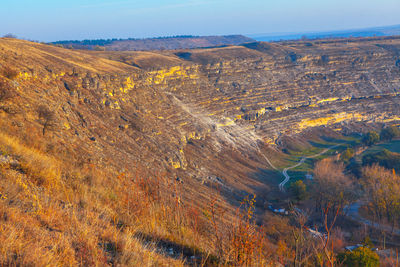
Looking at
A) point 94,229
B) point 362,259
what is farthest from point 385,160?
point 94,229

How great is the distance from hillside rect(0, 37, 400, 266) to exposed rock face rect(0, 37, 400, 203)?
0.75ft

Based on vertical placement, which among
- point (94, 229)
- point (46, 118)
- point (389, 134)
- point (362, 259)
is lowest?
point (389, 134)

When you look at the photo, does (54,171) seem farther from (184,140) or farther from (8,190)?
(184,140)

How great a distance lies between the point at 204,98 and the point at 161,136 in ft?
53.7

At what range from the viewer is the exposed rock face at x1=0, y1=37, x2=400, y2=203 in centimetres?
2698

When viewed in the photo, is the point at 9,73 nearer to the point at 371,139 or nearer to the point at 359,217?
the point at 359,217

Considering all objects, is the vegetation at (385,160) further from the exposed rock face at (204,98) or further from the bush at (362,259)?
the bush at (362,259)

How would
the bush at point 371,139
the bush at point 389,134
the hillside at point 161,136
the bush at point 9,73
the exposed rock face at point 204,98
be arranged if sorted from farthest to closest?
the bush at point 389,134, the bush at point 371,139, the exposed rock face at point 204,98, the bush at point 9,73, the hillside at point 161,136

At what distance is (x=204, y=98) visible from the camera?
159 feet

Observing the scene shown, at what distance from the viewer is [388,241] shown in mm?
21797

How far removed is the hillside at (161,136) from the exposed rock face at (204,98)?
229 mm

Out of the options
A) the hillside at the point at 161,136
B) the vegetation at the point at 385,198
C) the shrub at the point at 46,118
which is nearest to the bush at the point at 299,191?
the hillside at the point at 161,136

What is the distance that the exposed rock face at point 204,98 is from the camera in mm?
26984

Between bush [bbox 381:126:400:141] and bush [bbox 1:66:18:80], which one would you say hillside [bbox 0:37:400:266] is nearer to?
bush [bbox 1:66:18:80]
